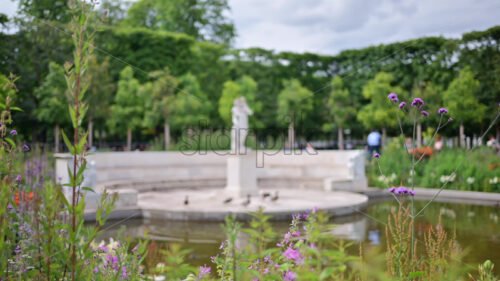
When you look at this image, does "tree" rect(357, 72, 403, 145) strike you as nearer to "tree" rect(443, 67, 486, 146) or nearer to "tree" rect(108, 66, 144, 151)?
"tree" rect(443, 67, 486, 146)

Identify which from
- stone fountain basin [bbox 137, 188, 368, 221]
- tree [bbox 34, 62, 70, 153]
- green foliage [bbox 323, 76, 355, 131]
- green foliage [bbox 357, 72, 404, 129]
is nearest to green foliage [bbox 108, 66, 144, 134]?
tree [bbox 34, 62, 70, 153]

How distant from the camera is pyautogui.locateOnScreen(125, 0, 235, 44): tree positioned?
37.2 m

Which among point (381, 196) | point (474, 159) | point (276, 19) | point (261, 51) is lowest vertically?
point (381, 196)

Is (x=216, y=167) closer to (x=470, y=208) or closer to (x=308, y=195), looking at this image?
(x=308, y=195)

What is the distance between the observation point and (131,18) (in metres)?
37.1

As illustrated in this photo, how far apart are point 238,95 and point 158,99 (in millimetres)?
7191

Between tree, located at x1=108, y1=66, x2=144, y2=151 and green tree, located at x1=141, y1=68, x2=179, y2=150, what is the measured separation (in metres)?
0.63

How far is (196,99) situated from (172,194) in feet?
59.8

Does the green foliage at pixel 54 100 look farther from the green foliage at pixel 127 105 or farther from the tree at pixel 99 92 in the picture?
the green foliage at pixel 127 105

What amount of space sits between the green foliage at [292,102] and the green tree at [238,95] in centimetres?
191

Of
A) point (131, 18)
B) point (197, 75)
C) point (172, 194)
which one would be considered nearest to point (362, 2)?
point (172, 194)

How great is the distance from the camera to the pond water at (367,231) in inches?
235

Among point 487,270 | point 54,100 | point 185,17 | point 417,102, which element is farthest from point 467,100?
point 185,17

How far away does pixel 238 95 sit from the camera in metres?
33.0
